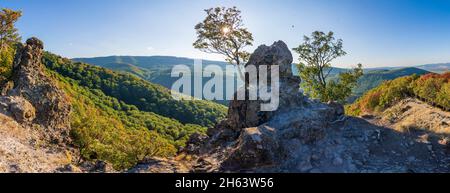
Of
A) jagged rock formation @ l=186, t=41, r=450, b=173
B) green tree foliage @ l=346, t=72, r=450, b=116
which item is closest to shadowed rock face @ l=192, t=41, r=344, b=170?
jagged rock formation @ l=186, t=41, r=450, b=173

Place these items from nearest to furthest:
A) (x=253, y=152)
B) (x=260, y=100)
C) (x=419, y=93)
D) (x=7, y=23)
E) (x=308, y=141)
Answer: (x=253, y=152) → (x=308, y=141) → (x=260, y=100) → (x=419, y=93) → (x=7, y=23)

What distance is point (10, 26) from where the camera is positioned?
170ft

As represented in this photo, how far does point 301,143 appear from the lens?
2075cm

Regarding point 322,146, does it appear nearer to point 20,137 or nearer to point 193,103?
point 20,137

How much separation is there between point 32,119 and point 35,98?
240cm

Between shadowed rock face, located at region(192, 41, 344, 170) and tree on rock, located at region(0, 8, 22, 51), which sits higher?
tree on rock, located at region(0, 8, 22, 51)

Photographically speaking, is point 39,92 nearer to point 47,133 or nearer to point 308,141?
point 47,133

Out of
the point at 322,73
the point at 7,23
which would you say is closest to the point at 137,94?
the point at 7,23

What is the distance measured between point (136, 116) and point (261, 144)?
100 m

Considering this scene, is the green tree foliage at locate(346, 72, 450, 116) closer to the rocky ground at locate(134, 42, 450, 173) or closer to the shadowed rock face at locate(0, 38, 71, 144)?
the rocky ground at locate(134, 42, 450, 173)

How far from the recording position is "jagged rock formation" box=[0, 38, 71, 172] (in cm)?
2098

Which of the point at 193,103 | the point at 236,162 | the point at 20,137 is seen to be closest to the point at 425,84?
the point at 236,162

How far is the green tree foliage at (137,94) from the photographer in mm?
125562

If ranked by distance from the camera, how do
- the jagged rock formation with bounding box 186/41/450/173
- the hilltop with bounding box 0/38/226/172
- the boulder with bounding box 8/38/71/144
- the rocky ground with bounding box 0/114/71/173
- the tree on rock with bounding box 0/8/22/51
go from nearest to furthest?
the jagged rock formation with bounding box 186/41/450/173 < the rocky ground with bounding box 0/114/71/173 < the hilltop with bounding box 0/38/226/172 < the boulder with bounding box 8/38/71/144 < the tree on rock with bounding box 0/8/22/51
